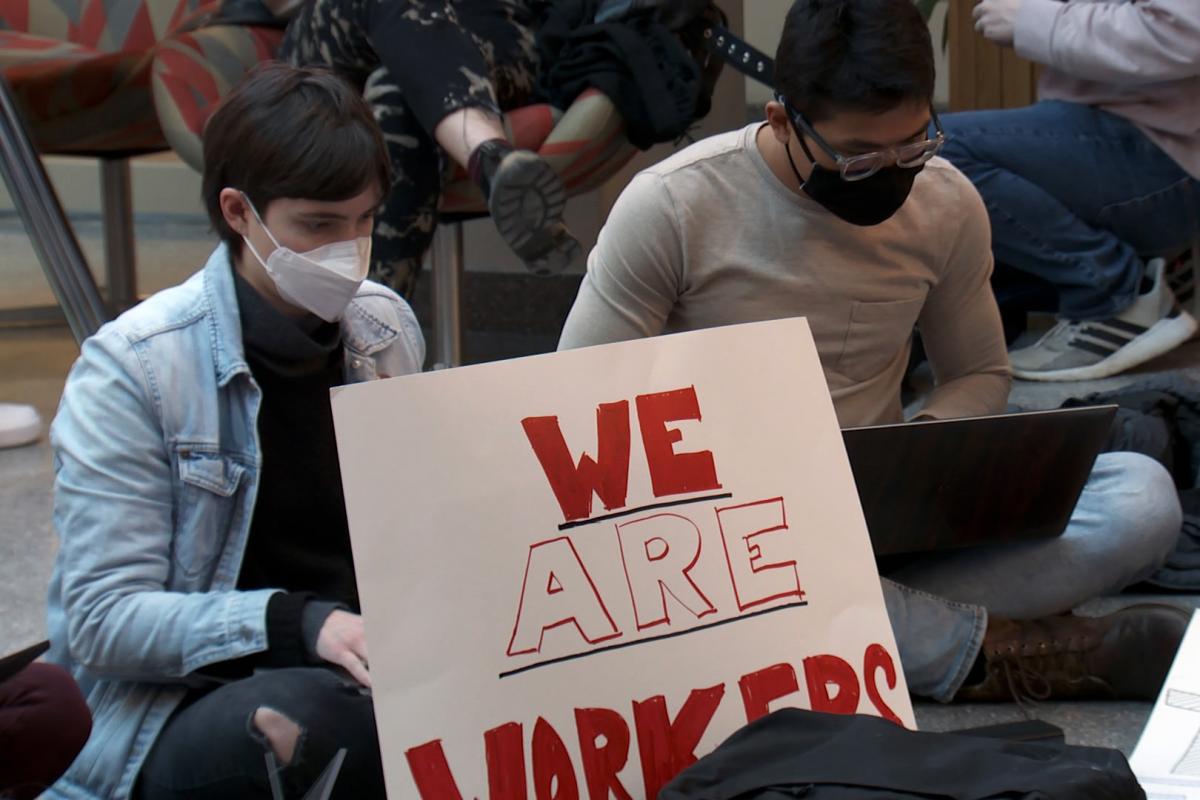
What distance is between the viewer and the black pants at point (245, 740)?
3.83 ft

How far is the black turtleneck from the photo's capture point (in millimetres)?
1283

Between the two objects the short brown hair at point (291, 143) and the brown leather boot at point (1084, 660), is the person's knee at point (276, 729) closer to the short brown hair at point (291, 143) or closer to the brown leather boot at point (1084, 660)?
the short brown hair at point (291, 143)

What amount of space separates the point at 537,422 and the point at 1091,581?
3.19 feet

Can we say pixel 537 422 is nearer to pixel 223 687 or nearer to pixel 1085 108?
pixel 223 687

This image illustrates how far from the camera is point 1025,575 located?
170 cm

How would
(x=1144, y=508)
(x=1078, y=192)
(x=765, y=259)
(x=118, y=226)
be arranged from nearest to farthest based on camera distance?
(x=765, y=259) < (x=1144, y=508) < (x=1078, y=192) < (x=118, y=226)

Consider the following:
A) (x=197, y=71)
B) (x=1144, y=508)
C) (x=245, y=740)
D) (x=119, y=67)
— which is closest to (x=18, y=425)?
(x=197, y=71)

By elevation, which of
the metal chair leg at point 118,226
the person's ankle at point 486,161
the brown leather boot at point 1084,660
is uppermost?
the metal chair leg at point 118,226

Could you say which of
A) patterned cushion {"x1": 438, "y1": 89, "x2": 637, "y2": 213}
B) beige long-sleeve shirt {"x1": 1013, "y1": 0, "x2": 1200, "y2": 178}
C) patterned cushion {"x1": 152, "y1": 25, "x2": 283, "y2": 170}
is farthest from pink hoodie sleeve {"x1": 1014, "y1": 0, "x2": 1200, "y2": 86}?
patterned cushion {"x1": 152, "y1": 25, "x2": 283, "y2": 170}

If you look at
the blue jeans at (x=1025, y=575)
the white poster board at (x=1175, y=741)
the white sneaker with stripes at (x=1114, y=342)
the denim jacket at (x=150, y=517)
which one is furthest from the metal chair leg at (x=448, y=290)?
the white poster board at (x=1175, y=741)

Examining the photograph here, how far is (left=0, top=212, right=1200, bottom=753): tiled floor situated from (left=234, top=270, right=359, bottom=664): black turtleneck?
0.62 meters

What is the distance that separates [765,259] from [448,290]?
1290mm

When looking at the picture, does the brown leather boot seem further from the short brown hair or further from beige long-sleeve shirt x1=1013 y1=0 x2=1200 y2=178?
beige long-sleeve shirt x1=1013 y1=0 x2=1200 y2=178

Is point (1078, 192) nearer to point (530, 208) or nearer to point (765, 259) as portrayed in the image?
point (530, 208)
